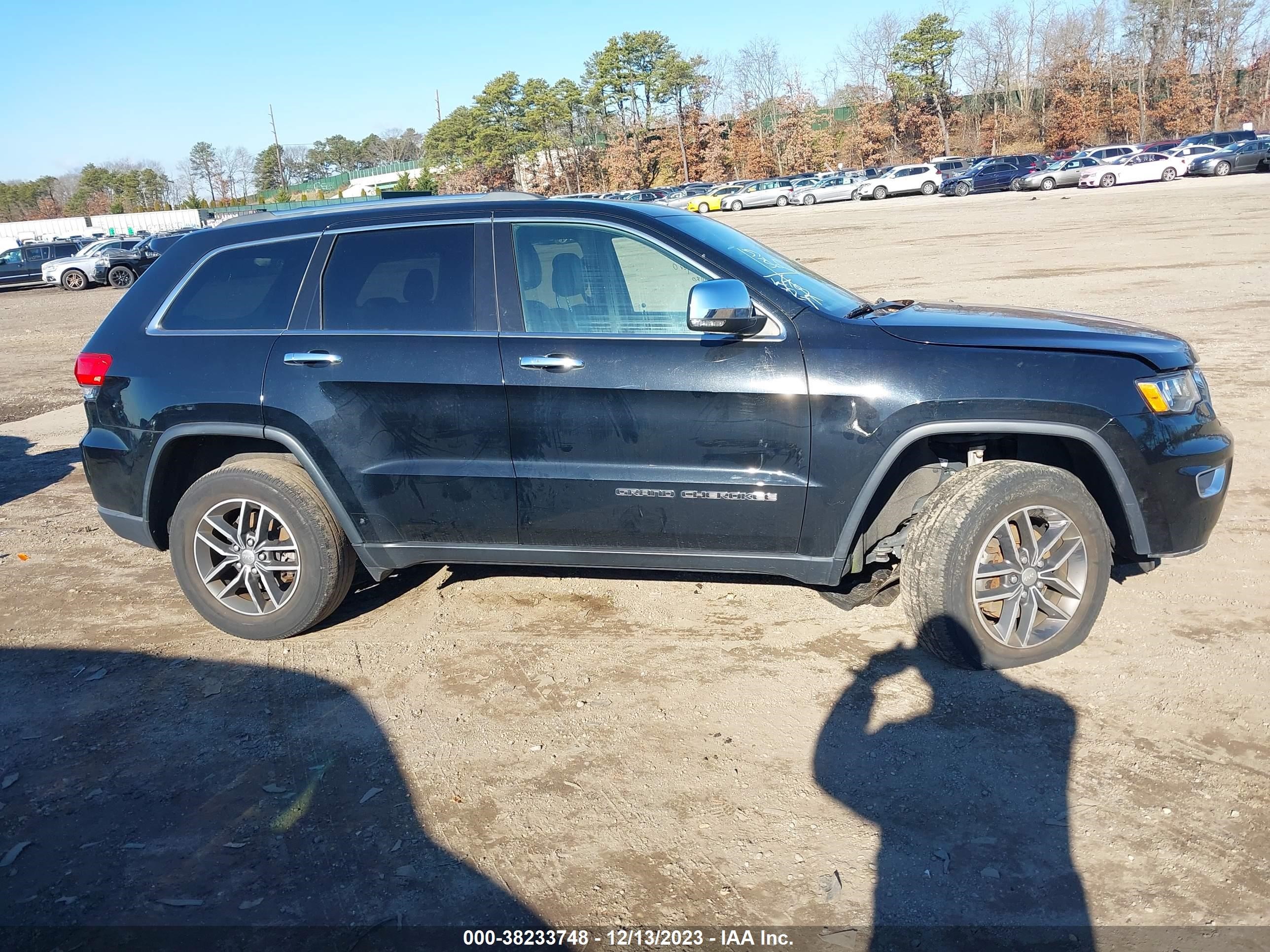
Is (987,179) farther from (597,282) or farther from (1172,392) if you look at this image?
(597,282)

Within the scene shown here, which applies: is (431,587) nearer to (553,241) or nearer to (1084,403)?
(553,241)

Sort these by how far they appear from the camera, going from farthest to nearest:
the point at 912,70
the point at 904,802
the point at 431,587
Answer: the point at 912,70, the point at 431,587, the point at 904,802

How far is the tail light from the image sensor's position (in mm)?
4523

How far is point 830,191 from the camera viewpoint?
52031 millimetres

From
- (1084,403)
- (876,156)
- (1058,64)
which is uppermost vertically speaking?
(1058,64)

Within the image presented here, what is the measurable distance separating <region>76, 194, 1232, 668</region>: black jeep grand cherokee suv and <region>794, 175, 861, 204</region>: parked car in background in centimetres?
5021

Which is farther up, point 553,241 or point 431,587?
point 553,241

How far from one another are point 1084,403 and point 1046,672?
1.10 m

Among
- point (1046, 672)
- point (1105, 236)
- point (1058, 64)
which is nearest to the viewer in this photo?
point (1046, 672)

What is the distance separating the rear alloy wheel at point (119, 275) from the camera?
32438 millimetres

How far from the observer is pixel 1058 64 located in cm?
7081

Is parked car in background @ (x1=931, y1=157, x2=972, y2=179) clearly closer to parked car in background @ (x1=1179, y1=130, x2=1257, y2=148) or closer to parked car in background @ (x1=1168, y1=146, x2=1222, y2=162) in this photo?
parked car in background @ (x1=1168, y1=146, x2=1222, y2=162)

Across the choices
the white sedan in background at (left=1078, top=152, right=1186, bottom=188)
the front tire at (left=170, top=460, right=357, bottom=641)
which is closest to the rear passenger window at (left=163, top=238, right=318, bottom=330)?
the front tire at (left=170, top=460, right=357, bottom=641)

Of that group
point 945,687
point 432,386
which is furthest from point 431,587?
point 945,687
